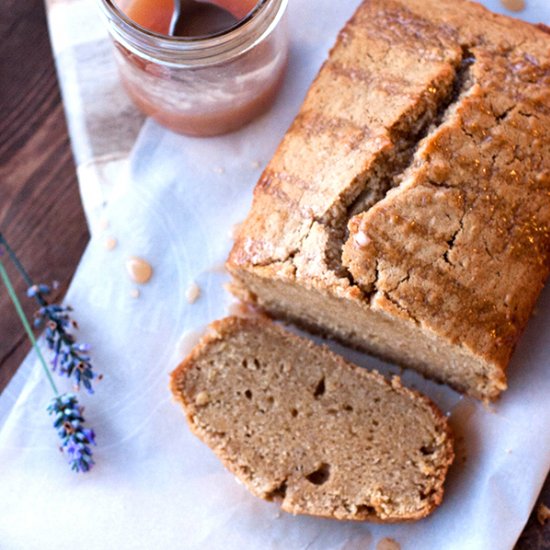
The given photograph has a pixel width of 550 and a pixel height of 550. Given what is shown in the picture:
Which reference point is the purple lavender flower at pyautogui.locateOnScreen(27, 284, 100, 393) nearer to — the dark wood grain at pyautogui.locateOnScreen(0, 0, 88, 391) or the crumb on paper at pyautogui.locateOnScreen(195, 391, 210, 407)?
the dark wood grain at pyautogui.locateOnScreen(0, 0, 88, 391)

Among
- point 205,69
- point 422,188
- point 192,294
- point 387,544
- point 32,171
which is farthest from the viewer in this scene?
point 32,171

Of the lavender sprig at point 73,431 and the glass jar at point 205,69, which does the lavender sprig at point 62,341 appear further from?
the glass jar at point 205,69

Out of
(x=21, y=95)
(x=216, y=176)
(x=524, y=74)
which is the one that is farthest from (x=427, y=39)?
(x=21, y=95)

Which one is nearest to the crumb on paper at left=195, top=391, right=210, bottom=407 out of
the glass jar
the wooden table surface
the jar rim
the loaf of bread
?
the loaf of bread

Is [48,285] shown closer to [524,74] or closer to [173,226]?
[173,226]

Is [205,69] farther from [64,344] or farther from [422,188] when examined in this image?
[64,344]

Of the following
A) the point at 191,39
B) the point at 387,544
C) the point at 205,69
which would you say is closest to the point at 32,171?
the point at 205,69

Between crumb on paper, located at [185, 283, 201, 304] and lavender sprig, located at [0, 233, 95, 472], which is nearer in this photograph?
lavender sprig, located at [0, 233, 95, 472]
